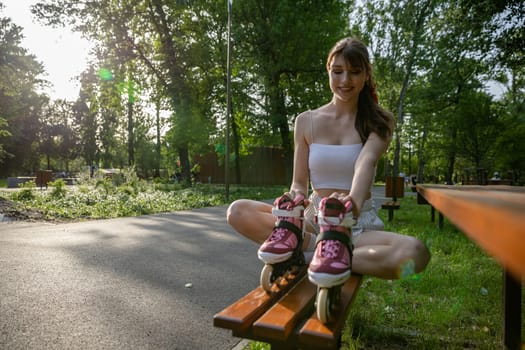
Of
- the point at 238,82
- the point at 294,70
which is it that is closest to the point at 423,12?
the point at 294,70

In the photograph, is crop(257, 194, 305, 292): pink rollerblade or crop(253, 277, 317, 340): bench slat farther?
crop(257, 194, 305, 292): pink rollerblade

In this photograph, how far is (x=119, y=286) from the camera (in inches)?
127

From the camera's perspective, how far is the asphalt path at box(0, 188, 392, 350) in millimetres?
2242

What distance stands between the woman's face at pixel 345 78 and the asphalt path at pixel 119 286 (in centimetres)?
171

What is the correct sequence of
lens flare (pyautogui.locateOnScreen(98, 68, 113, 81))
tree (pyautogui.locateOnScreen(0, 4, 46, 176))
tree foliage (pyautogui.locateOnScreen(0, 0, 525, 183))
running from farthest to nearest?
lens flare (pyautogui.locateOnScreen(98, 68, 113, 81))
tree foliage (pyautogui.locateOnScreen(0, 0, 525, 183))
tree (pyautogui.locateOnScreen(0, 4, 46, 176))

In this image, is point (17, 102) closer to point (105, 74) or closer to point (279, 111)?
point (105, 74)

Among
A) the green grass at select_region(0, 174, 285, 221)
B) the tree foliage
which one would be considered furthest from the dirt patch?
the tree foliage

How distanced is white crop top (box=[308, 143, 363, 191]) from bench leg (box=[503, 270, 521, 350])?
3.11ft

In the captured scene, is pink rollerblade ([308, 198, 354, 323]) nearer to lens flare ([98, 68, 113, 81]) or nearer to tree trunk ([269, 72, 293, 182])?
tree trunk ([269, 72, 293, 182])

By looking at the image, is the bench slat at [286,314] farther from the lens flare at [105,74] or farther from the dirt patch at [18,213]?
the lens flare at [105,74]

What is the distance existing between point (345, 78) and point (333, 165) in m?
0.50

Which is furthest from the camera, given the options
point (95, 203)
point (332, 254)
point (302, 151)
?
point (95, 203)

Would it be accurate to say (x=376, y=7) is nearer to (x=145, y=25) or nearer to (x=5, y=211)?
(x=145, y=25)

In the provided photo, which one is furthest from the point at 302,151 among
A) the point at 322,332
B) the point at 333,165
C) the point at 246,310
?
the point at 322,332
